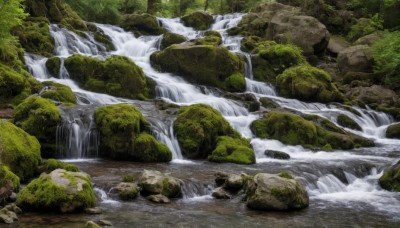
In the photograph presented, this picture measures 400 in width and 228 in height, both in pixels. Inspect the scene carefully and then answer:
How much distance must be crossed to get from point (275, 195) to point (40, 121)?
8.45 m

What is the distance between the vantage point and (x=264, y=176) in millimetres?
10406

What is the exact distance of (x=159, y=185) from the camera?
1052cm

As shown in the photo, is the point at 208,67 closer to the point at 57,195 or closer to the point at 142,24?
the point at 142,24

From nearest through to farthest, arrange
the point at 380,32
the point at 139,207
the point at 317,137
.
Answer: the point at 139,207 → the point at 317,137 → the point at 380,32

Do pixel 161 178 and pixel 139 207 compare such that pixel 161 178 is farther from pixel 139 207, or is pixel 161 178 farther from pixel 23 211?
pixel 23 211

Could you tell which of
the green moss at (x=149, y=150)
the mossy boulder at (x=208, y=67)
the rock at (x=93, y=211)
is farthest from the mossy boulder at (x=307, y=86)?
the rock at (x=93, y=211)

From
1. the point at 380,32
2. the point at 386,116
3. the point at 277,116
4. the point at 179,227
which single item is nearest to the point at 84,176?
the point at 179,227

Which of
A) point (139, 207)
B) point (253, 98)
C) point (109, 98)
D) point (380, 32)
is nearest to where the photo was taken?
point (139, 207)

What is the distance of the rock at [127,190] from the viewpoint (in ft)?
32.9

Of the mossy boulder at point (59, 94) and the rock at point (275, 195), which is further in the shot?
the mossy boulder at point (59, 94)

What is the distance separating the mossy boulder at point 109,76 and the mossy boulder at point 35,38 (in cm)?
316

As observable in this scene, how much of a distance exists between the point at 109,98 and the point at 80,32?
34.0ft

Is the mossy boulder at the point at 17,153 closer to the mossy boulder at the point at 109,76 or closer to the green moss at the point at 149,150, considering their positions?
the green moss at the point at 149,150

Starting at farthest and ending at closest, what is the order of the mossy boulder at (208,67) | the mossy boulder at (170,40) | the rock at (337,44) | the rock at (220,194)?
the rock at (337,44) < the mossy boulder at (170,40) < the mossy boulder at (208,67) < the rock at (220,194)
